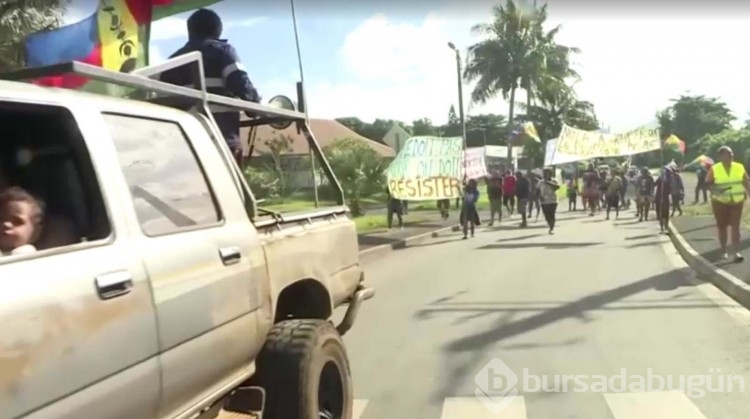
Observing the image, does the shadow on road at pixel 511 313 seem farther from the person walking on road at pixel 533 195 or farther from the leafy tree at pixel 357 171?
the person walking on road at pixel 533 195

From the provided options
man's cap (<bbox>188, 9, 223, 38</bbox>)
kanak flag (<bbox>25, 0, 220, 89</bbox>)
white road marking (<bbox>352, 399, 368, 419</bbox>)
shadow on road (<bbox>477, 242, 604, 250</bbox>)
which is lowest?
shadow on road (<bbox>477, 242, 604, 250</bbox>)

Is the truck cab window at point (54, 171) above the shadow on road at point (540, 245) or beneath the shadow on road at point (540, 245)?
above

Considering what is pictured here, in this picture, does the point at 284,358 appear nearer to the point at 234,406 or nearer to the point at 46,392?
the point at 234,406

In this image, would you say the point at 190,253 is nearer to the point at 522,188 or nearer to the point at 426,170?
the point at 426,170

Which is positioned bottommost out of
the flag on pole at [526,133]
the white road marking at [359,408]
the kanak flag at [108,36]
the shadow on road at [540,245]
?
the shadow on road at [540,245]

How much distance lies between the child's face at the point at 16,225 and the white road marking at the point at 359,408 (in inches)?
141

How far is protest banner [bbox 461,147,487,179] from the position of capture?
31.4 m

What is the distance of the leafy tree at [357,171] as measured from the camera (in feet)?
101

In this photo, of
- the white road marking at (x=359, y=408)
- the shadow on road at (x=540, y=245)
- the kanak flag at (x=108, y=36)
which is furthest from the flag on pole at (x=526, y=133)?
the white road marking at (x=359, y=408)

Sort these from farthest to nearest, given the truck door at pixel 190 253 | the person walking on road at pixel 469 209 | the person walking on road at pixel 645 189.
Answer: the person walking on road at pixel 645 189, the person walking on road at pixel 469 209, the truck door at pixel 190 253

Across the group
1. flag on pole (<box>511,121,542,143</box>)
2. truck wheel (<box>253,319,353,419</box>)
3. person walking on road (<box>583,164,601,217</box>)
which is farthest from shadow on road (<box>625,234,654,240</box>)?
flag on pole (<box>511,121,542,143</box>)

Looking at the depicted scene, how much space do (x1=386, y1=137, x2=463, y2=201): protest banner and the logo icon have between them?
18.4 metres

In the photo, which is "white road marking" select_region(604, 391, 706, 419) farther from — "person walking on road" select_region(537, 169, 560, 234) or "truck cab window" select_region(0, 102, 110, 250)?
"person walking on road" select_region(537, 169, 560, 234)

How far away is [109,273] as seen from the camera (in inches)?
121
